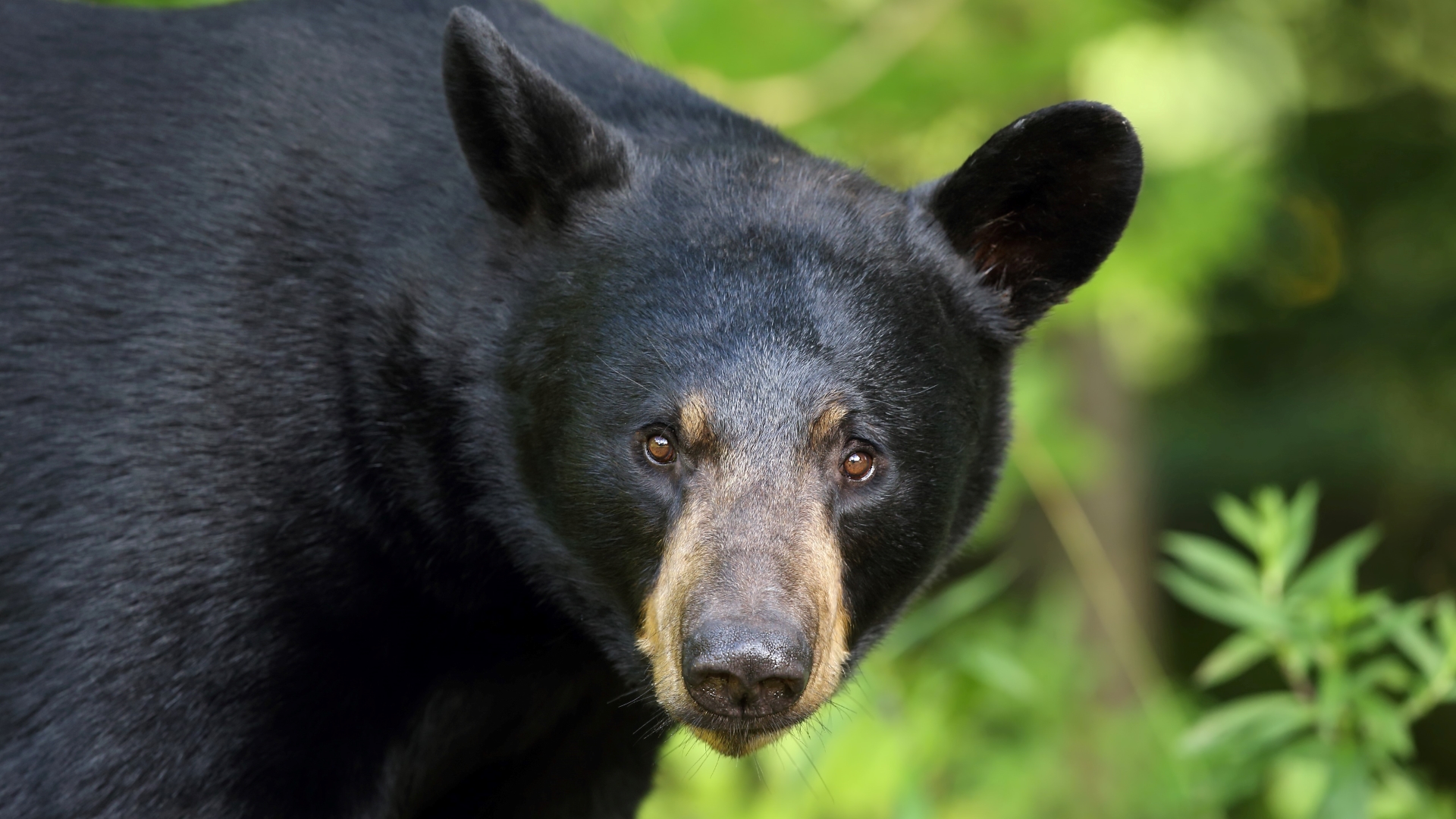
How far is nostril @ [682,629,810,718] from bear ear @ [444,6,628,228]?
1.01 meters

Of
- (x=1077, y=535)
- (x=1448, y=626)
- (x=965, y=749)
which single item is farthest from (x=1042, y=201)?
(x=1077, y=535)

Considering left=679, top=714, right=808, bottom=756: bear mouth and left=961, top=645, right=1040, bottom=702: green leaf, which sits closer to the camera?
left=679, top=714, right=808, bottom=756: bear mouth

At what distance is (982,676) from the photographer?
13.8 ft

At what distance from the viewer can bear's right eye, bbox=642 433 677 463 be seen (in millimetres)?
2754

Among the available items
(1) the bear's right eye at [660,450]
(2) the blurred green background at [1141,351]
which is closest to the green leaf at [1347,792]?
(2) the blurred green background at [1141,351]

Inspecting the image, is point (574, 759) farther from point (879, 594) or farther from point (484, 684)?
point (879, 594)

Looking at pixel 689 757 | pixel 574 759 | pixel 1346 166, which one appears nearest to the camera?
pixel 574 759

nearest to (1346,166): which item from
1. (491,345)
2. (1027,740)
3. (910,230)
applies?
(1027,740)

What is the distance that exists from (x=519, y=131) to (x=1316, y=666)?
91.8 inches

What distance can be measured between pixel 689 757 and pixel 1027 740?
1483mm

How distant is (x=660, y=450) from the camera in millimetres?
2762

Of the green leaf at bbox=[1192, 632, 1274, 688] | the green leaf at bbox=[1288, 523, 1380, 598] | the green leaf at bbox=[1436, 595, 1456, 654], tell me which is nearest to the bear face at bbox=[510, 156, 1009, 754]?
the green leaf at bbox=[1192, 632, 1274, 688]

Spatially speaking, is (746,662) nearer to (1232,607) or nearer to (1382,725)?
(1232,607)

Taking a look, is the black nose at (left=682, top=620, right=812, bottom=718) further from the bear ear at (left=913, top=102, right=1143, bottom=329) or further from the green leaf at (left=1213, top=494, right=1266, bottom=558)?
the green leaf at (left=1213, top=494, right=1266, bottom=558)
